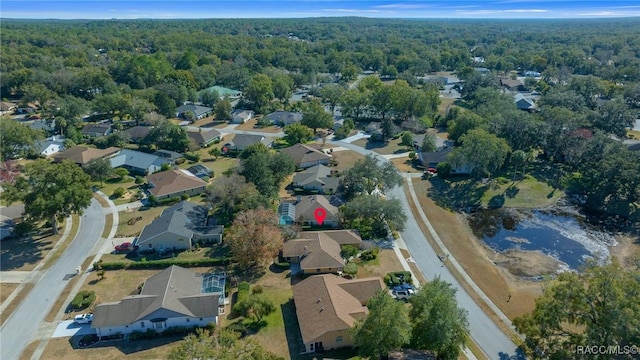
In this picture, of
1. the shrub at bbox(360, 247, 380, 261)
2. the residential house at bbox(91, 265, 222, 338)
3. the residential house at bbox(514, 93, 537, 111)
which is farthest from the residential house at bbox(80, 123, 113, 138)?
the residential house at bbox(514, 93, 537, 111)

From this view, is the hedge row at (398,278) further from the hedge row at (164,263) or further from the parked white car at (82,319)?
the parked white car at (82,319)

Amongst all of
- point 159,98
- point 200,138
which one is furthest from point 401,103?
point 159,98

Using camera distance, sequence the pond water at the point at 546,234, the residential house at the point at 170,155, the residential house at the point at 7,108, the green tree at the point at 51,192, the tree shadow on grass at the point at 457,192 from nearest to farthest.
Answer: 1. the green tree at the point at 51,192
2. the pond water at the point at 546,234
3. the tree shadow on grass at the point at 457,192
4. the residential house at the point at 170,155
5. the residential house at the point at 7,108

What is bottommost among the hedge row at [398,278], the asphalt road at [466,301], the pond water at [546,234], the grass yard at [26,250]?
the pond water at [546,234]

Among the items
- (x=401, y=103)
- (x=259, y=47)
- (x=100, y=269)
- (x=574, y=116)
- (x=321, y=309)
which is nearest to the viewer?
(x=321, y=309)

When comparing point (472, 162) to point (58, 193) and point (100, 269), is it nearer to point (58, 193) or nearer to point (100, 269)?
point (100, 269)

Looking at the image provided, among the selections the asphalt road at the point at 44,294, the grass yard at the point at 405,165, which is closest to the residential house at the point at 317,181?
the grass yard at the point at 405,165

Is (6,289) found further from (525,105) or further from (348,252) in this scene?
(525,105)
